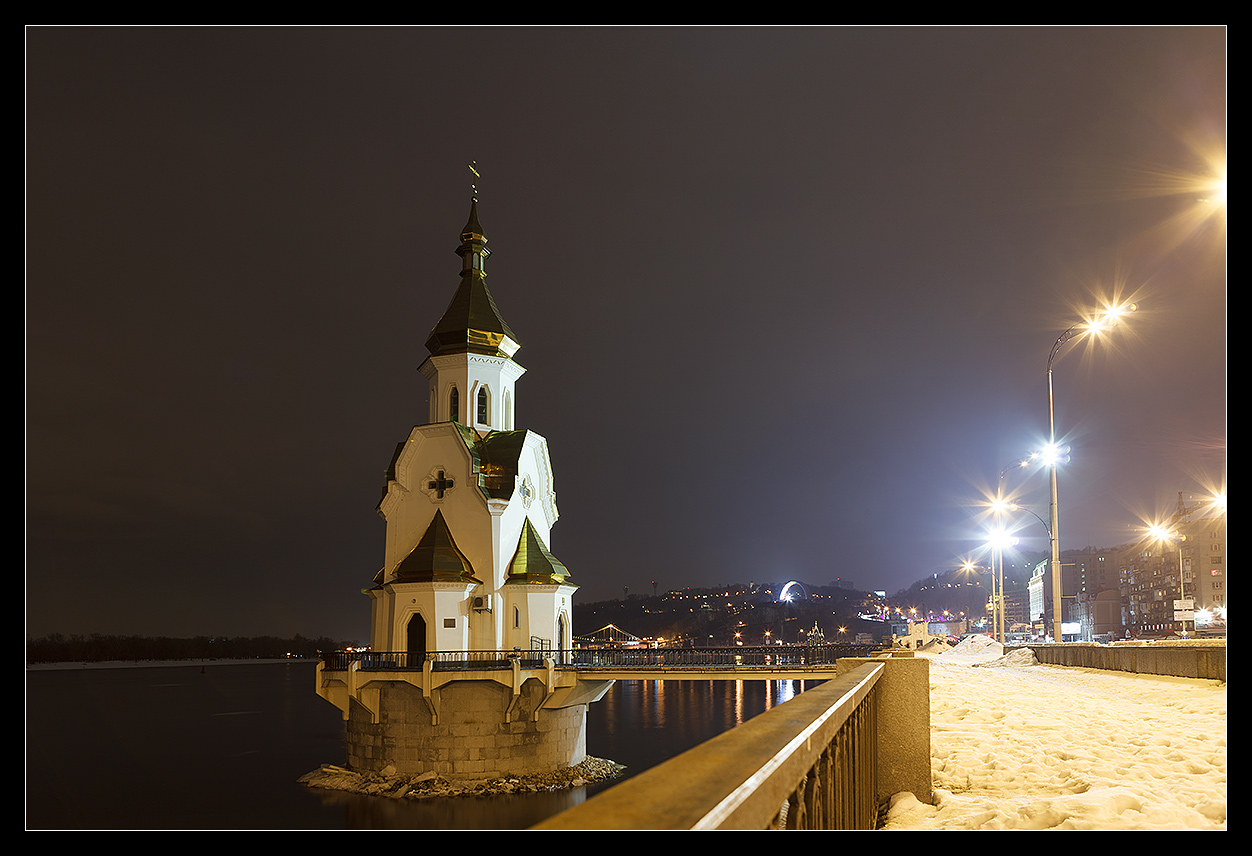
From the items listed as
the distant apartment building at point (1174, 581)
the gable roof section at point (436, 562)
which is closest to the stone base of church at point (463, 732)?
the gable roof section at point (436, 562)

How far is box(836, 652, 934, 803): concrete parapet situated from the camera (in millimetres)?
5977

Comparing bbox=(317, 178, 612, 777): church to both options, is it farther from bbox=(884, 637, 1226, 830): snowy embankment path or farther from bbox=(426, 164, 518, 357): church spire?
bbox=(884, 637, 1226, 830): snowy embankment path

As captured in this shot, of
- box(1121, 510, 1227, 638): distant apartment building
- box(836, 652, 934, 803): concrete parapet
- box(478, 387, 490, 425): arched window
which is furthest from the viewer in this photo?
box(1121, 510, 1227, 638): distant apartment building

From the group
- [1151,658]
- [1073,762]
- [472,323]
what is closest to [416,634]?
[472,323]

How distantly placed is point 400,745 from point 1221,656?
2186 cm

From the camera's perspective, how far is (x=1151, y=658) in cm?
1859

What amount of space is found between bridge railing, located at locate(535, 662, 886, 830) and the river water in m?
3.67

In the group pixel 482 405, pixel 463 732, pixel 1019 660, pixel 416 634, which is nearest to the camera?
pixel 463 732

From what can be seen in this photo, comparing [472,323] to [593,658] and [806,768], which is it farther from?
[806,768]

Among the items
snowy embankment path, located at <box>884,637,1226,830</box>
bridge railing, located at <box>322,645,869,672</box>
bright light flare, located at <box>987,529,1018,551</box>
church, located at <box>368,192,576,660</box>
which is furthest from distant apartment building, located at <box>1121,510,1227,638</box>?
snowy embankment path, located at <box>884,637,1226,830</box>

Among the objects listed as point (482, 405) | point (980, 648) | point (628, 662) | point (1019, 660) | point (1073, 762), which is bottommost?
point (980, 648)

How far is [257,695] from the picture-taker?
372ft

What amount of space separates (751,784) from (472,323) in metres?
33.3
